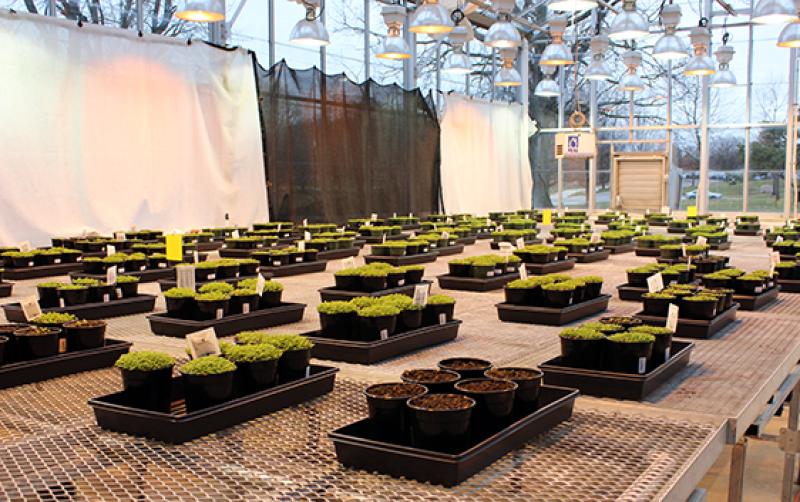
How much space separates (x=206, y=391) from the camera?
2480 millimetres

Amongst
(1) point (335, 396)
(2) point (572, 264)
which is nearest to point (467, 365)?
(1) point (335, 396)

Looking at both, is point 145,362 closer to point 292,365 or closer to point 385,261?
point 292,365

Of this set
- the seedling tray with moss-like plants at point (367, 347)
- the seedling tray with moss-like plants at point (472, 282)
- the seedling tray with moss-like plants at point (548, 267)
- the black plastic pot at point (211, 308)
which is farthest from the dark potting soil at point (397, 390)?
the seedling tray with moss-like plants at point (548, 267)

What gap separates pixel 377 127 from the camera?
1437 cm

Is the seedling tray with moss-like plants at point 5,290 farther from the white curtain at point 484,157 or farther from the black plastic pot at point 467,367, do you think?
the white curtain at point 484,157

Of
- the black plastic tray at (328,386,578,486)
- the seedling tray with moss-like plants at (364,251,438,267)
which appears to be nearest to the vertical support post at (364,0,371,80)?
the seedling tray with moss-like plants at (364,251,438,267)

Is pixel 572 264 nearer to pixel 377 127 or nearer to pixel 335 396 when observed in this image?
pixel 335 396

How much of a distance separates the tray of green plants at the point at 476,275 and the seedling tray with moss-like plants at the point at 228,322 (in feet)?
5.84

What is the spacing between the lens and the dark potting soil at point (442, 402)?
2.18 metres

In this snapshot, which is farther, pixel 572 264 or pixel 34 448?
pixel 572 264

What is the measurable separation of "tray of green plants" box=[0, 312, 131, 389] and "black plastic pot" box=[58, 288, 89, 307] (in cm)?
125

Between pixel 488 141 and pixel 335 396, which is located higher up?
pixel 488 141

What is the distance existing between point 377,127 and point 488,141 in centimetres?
439

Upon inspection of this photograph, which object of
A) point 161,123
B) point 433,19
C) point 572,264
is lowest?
point 572,264
